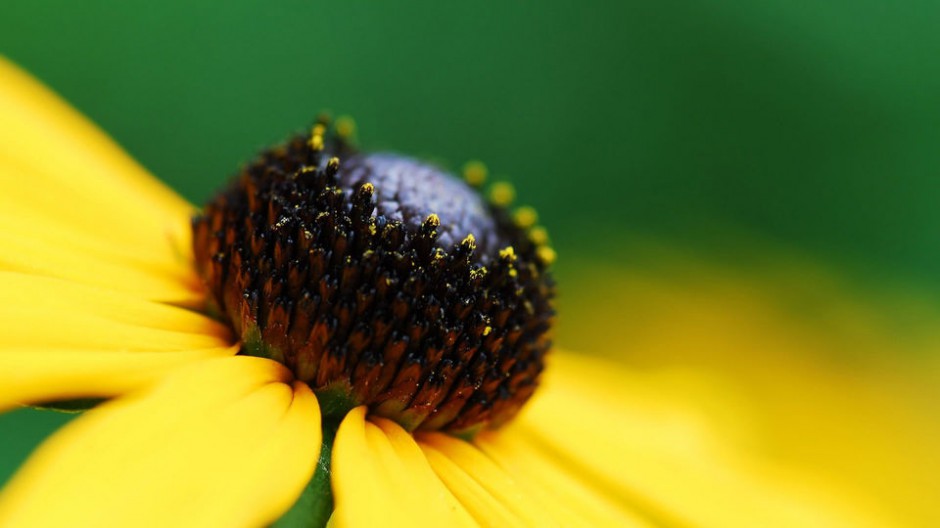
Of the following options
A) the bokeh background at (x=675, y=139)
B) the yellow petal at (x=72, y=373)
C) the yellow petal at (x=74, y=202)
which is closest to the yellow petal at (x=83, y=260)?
the yellow petal at (x=74, y=202)

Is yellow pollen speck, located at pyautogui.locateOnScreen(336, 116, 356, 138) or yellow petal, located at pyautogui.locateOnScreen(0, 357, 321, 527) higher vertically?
yellow pollen speck, located at pyautogui.locateOnScreen(336, 116, 356, 138)

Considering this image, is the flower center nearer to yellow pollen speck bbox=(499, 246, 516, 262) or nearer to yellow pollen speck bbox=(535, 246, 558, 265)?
yellow pollen speck bbox=(499, 246, 516, 262)

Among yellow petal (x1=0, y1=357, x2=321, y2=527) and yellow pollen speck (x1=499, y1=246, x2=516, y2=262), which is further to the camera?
yellow pollen speck (x1=499, y1=246, x2=516, y2=262)

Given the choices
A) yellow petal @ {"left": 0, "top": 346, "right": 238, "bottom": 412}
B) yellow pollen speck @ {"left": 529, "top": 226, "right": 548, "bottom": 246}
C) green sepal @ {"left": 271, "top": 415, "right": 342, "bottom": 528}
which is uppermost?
yellow pollen speck @ {"left": 529, "top": 226, "right": 548, "bottom": 246}

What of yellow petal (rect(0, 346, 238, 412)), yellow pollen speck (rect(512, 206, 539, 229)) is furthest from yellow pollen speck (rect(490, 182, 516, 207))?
yellow petal (rect(0, 346, 238, 412))

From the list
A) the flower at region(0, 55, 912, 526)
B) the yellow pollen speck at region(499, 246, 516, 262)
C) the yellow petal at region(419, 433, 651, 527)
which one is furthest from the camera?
the yellow pollen speck at region(499, 246, 516, 262)

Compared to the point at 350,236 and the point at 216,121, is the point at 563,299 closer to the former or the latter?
the point at 216,121

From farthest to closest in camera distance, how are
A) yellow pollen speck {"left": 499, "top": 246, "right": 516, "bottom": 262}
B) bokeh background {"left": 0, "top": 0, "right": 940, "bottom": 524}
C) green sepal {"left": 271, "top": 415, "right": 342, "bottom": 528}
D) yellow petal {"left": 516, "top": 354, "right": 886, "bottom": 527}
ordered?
1. bokeh background {"left": 0, "top": 0, "right": 940, "bottom": 524}
2. yellow petal {"left": 516, "top": 354, "right": 886, "bottom": 527}
3. yellow pollen speck {"left": 499, "top": 246, "right": 516, "bottom": 262}
4. green sepal {"left": 271, "top": 415, "right": 342, "bottom": 528}

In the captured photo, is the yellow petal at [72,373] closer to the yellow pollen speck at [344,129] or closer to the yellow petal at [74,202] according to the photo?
the yellow petal at [74,202]
